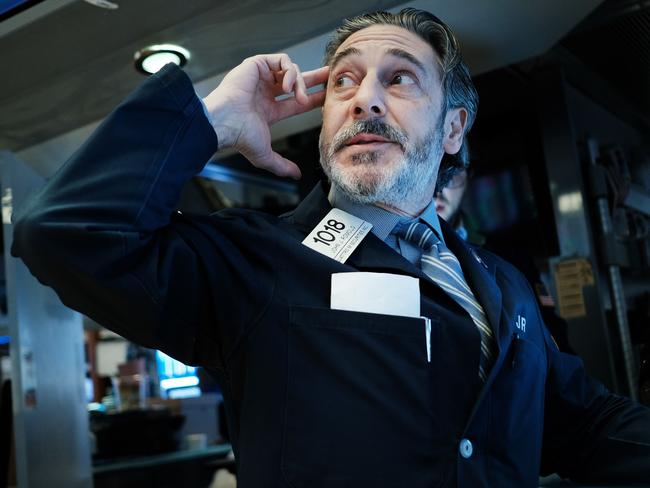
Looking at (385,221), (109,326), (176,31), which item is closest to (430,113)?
(385,221)

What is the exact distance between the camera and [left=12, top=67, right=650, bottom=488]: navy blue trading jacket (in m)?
0.95

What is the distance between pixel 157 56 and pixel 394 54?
117 centimetres

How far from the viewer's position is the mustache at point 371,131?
1.24 metres

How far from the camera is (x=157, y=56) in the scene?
88.2 inches

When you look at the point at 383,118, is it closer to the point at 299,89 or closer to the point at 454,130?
the point at 299,89

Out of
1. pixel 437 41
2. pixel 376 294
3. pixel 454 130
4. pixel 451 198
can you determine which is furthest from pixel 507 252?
pixel 376 294

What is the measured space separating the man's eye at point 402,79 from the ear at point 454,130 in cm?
18

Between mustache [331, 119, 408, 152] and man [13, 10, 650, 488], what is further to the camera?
mustache [331, 119, 408, 152]

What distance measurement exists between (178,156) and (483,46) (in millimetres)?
1586

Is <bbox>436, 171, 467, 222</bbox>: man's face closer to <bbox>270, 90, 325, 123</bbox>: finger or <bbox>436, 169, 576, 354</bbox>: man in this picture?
<bbox>436, 169, 576, 354</bbox>: man

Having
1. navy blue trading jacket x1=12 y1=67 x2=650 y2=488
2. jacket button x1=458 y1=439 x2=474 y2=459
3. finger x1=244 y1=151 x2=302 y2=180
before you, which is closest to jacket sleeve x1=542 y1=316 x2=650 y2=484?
navy blue trading jacket x1=12 y1=67 x2=650 y2=488

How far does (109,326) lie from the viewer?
1036mm

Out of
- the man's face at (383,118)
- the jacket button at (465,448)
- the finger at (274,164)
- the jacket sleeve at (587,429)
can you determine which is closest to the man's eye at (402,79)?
the man's face at (383,118)

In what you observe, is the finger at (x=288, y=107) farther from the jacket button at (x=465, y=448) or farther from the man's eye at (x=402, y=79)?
the jacket button at (x=465, y=448)
